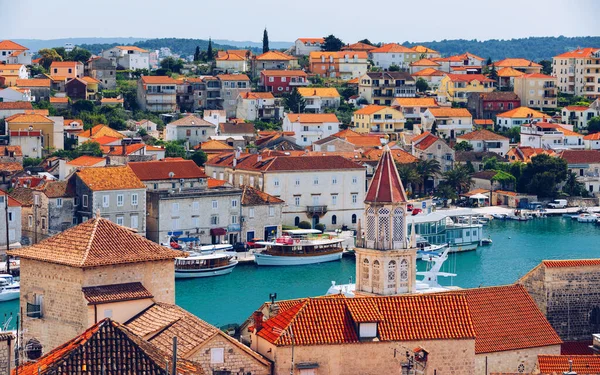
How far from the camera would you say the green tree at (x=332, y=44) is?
453ft

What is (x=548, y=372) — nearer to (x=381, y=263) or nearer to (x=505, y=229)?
(x=381, y=263)

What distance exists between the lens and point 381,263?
37.3m

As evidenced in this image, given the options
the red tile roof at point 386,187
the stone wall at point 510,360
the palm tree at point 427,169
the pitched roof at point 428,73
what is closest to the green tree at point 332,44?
the pitched roof at point 428,73

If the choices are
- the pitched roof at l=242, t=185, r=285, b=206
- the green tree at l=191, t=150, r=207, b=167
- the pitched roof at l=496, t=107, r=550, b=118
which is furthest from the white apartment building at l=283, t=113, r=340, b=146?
the pitched roof at l=242, t=185, r=285, b=206

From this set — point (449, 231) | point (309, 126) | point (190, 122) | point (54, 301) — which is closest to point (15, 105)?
point (190, 122)

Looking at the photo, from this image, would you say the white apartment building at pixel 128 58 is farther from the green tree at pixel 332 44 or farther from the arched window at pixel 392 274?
the arched window at pixel 392 274

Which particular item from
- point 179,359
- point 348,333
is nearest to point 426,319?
point 348,333

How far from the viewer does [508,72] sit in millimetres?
128375

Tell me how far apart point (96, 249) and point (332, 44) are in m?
110

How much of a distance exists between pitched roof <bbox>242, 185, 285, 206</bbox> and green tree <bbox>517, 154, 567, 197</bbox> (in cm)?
2272

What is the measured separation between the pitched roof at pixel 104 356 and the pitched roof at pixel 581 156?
72.1 metres

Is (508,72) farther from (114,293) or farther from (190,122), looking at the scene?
(114,293)

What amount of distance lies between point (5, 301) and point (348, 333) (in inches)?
1231

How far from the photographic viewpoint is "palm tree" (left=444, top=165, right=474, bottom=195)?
297 ft
